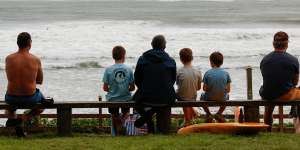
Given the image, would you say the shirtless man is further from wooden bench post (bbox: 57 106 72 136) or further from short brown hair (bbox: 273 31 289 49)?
short brown hair (bbox: 273 31 289 49)

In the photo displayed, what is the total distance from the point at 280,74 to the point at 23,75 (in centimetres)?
312

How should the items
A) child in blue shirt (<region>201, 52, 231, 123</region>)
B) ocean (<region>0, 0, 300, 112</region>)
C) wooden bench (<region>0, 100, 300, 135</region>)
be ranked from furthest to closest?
ocean (<region>0, 0, 300, 112</region>) < child in blue shirt (<region>201, 52, 231, 123</region>) < wooden bench (<region>0, 100, 300, 135</region>)

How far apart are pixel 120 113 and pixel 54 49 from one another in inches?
1294

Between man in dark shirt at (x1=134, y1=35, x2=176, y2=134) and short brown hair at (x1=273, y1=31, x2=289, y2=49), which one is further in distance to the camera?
short brown hair at (x1=273, y1=31, x2=289, y2=49)

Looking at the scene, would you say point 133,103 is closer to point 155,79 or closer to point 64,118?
point 155,79

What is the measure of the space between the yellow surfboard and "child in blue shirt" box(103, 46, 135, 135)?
2.78 feet

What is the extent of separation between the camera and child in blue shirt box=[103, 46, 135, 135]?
29.7 feet

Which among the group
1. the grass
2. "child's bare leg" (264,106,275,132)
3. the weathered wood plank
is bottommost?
the grass

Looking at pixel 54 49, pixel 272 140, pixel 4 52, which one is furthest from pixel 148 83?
pixel 54 49

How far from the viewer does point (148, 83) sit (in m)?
8.68

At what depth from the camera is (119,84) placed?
909cm

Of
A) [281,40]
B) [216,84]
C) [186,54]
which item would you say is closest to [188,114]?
[216,84]

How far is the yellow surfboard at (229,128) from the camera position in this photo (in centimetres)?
815

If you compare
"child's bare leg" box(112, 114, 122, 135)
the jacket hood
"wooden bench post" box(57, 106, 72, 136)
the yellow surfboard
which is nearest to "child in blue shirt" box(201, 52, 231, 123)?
the yellow surfboard
